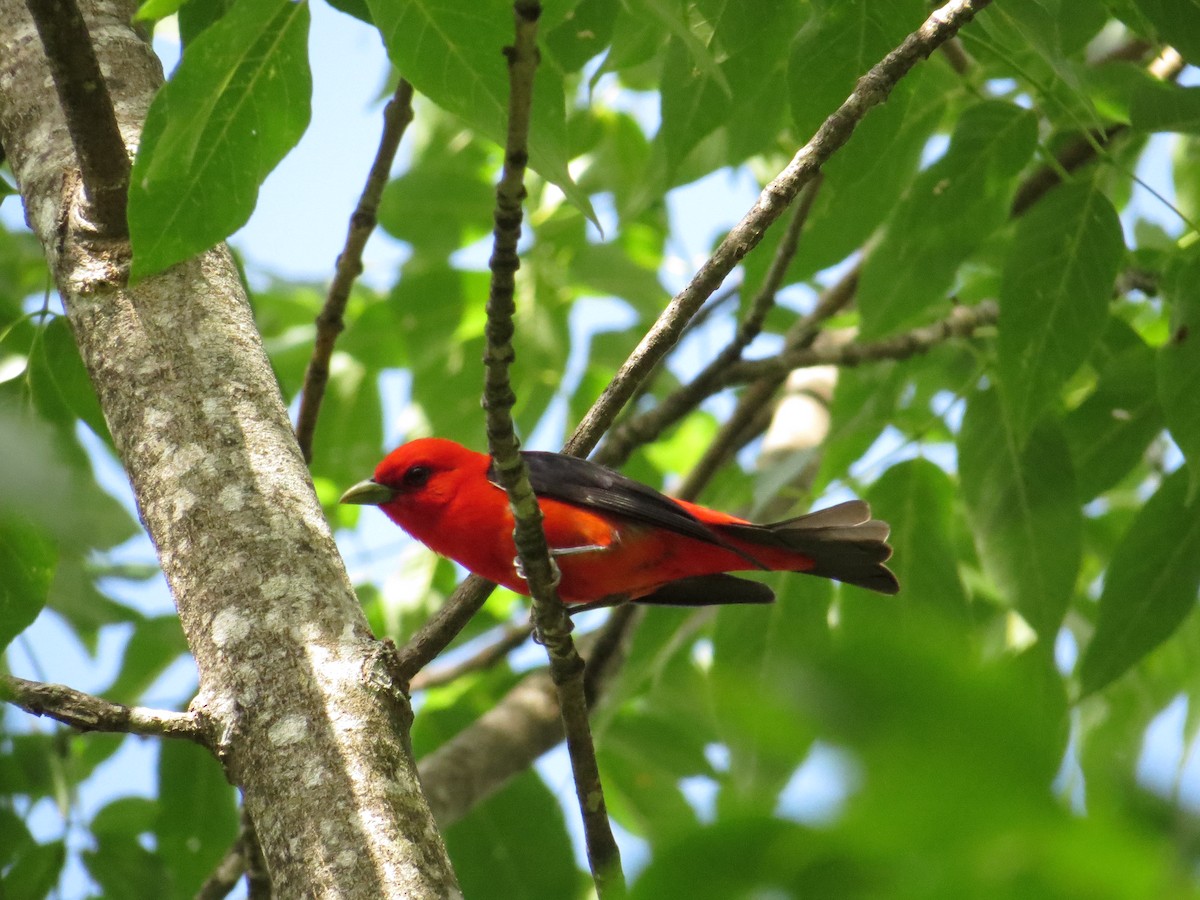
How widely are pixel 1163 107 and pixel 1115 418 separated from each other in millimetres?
1063

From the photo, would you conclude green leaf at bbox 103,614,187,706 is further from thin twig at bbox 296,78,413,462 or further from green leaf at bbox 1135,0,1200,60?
green leaf at bbox 1135,0,1200,60

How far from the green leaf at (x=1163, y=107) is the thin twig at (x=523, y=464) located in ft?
5.24

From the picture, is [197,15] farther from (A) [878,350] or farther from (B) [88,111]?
(A) [878,350]

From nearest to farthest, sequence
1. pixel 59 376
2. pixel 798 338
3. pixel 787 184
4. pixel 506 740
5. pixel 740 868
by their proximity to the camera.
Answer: pixel 740 868 → pixel 787 184 → pixel 59 376 → pixel 506 740 → pixel 798 338

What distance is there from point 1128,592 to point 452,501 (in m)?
2.08

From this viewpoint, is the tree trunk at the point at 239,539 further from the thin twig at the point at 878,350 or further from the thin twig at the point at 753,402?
the thin twig at the point at 753,402

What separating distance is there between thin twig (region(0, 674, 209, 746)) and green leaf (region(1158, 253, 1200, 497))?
7.17 feet

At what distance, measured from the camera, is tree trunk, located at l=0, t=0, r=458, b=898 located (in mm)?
2059

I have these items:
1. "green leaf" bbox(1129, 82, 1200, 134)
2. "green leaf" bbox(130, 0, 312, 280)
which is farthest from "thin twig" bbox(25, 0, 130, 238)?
"green leaf" bbox(1129, 82, 1200, 134)

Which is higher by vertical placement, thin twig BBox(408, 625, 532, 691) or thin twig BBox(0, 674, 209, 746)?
thin twig BBox(408, 625, 532, 691)

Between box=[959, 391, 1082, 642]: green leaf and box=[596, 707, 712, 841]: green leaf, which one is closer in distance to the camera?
box=[959, 391, 1082, 642]: green leaf

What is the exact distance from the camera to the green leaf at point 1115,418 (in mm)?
3471

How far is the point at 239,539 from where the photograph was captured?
2.35 metres

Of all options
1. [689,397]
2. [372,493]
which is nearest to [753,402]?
[689,397]
